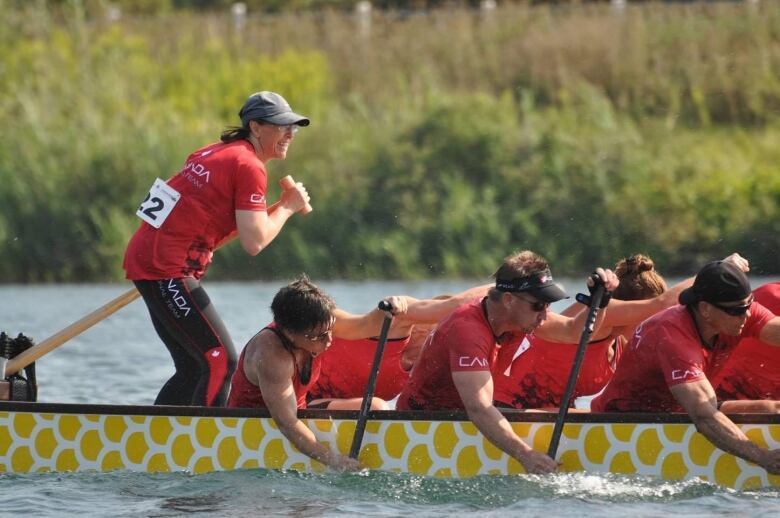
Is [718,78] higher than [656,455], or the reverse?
[718,78]

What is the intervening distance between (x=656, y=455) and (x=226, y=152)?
7.84 ft

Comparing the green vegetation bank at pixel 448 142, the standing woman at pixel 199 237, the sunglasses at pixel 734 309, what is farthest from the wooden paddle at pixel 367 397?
the green vegetation bank at pixel 448 142

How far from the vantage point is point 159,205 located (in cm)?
689

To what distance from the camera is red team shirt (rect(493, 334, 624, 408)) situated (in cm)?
698

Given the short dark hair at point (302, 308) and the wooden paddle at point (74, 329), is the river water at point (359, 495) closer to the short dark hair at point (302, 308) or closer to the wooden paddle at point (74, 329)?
the wooden paddle at point (74, 329)

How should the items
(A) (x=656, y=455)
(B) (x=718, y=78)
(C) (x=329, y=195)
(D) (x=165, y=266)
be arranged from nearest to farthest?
(A) (x=656, y=455) → (D) (x=165, y=266) → (C) (x=329, y=195) → (B) (x=718, y=78)

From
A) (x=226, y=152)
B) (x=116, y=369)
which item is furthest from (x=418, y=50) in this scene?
(x=226, y=152)

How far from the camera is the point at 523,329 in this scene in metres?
6.36

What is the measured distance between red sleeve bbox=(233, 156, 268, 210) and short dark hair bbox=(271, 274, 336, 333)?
0.60 metres

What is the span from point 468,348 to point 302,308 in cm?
73

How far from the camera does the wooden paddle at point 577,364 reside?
248 inches

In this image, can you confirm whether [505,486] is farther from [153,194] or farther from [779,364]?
[153,194]

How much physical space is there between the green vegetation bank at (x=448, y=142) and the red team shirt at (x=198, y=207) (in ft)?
35.7

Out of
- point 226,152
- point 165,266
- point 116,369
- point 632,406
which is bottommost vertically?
point 116,369
